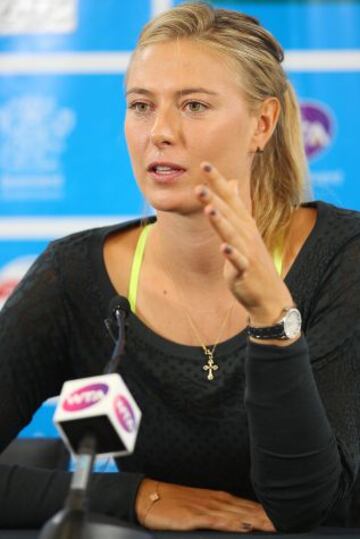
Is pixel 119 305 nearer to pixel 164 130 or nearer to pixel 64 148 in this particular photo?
pixel 164 130

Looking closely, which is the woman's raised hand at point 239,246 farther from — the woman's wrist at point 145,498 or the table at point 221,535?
the woman's wrist at point 145,498

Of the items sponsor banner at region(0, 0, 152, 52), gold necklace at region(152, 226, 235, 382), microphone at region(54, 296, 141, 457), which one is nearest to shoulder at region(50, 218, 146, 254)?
gold necklace at region(152, 226, 235, 382)

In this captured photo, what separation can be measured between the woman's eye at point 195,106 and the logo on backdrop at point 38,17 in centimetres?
168

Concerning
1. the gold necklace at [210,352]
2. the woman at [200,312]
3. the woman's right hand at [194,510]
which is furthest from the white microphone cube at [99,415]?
the gold necklace at [210,352]

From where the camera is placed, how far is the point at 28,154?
339 cm

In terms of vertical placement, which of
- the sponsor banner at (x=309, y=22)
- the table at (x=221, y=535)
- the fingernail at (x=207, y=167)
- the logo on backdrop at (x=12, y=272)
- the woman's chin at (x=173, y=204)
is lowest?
the table at (x=221, y=535)

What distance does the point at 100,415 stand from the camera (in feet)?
3.57

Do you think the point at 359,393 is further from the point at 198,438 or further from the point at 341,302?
the point at 198,438

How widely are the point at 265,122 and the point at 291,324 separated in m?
0.60

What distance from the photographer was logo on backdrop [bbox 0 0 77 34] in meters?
3.38

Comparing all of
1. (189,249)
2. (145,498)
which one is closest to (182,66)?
(189,249)

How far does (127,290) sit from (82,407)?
3.07 ft

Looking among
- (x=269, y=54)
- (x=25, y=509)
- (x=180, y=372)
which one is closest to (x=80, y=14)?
(x=269, y=54)

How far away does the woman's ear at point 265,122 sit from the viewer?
6.44 feet
